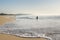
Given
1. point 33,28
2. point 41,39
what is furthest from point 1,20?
point 41,39

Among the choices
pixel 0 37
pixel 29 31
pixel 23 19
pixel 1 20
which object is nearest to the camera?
pixel 0 37

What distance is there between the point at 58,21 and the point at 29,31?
96 cm

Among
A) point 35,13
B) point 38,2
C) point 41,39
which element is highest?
point 38,2

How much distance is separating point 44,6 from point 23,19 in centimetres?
137

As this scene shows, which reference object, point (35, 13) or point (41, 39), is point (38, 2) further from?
point (41, 39)

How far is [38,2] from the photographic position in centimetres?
316

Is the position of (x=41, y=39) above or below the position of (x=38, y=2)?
below

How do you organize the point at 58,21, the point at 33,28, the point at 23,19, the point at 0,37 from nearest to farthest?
the point at 0,37 → the point at 33,28 → the point at 58,21 → the point at 23,19

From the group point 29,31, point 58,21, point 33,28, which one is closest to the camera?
point 29,31

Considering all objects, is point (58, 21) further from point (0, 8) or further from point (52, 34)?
point (0, 8)

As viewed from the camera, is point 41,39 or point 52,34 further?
point 52,34

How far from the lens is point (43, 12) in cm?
329

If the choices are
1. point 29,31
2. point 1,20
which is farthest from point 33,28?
point 1,20

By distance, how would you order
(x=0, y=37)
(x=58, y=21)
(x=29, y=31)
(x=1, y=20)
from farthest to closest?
(x=1, y=20)
(x=58, y=21)
(x=29, y=31)
(x=0, y=37)
